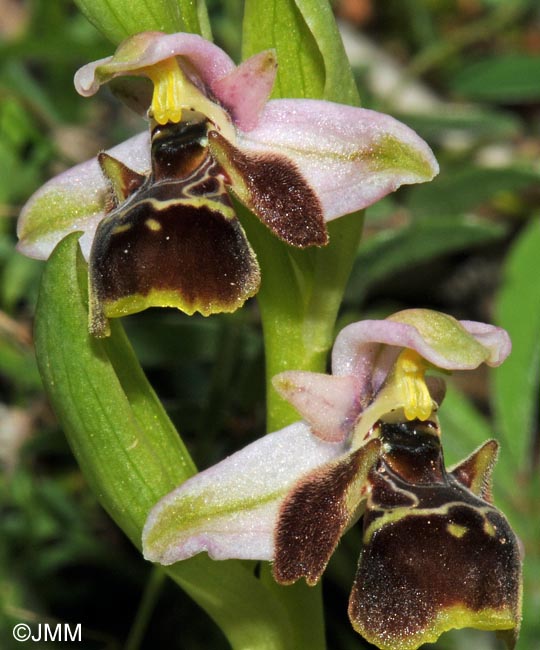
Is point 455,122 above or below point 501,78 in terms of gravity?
above

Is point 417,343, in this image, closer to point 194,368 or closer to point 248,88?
point 248,88

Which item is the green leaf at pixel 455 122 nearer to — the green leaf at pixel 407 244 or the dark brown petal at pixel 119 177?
the green leaf at pixel 407 244

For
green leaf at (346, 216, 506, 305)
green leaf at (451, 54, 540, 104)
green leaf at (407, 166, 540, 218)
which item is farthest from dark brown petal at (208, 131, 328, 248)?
green leaf at (451, 54, 540, 104)

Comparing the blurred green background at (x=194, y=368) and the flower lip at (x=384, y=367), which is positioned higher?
the flower lip at (x=384, y=367)

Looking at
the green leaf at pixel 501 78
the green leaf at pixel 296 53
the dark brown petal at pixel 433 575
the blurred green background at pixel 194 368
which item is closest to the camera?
the dark brown petal at pixel 433 575

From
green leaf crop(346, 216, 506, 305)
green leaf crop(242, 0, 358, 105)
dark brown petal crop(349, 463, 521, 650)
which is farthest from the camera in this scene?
green leaf crop(346, 216, 506, 305)

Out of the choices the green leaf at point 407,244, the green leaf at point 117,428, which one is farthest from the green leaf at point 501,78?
the green leaf at point 117,428

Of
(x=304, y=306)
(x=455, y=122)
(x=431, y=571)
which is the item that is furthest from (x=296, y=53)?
(x=455, y=122)

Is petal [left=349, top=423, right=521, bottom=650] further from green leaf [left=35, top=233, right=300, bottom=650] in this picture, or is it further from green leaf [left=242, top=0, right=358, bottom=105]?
green leaf [left=242, top=0, right=358, bottom=105]
